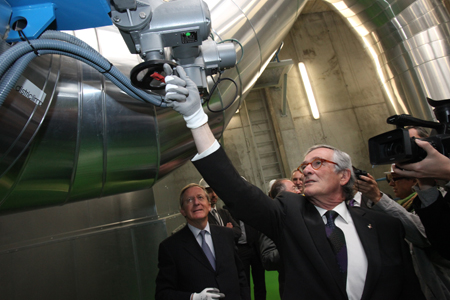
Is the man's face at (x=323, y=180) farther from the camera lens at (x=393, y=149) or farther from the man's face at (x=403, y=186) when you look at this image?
the man's face at (x=403, y=186)

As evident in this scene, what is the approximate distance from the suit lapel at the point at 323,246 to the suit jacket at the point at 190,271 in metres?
0.68

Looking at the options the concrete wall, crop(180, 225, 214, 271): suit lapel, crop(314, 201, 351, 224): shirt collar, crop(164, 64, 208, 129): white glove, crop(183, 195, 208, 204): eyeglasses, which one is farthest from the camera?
the concrete wall

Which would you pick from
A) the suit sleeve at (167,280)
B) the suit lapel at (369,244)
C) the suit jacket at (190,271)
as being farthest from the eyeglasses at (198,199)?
the suit lapel at (369,244)

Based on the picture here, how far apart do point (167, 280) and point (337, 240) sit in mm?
891

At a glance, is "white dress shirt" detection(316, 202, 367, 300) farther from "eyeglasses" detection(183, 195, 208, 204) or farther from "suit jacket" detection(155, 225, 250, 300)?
"eyeglasses" detection(183, 195, 208, 204)

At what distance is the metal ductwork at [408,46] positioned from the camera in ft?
8.18

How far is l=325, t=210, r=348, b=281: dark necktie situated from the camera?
3.26ft

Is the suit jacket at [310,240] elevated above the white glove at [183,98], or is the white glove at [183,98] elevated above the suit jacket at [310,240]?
the white glove at [183,98]

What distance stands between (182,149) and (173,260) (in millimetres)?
592

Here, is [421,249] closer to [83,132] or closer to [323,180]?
[323,180]

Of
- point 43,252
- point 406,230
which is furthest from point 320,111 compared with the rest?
point 43,252

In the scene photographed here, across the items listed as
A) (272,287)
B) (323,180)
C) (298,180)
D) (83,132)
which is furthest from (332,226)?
(272,287)

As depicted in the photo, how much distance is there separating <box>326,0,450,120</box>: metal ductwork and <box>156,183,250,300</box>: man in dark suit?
2.24 m

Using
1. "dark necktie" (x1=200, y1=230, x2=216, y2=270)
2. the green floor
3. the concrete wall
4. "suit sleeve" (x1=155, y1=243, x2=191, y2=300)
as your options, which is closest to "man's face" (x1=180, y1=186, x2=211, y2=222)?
"dark necktie" (x1=200, y1=230, x2=216, y2=270)
